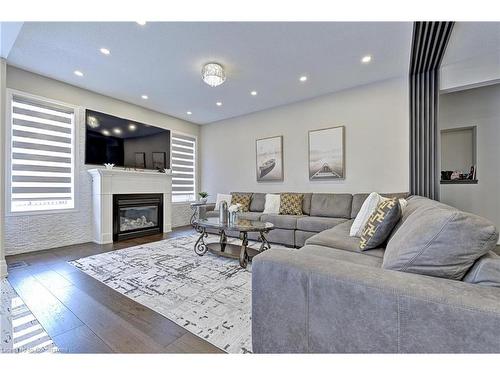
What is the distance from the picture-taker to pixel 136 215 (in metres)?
4.61

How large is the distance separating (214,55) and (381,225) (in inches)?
110

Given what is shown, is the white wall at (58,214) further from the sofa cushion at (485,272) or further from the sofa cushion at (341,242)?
the sofa cushion at (485,272)

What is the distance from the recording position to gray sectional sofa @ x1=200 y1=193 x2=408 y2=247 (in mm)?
3566

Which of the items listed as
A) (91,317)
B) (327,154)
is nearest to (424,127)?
(327,154)

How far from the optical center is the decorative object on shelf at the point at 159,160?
5.01 meters

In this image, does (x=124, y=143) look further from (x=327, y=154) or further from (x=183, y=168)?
(x=327, y=154)

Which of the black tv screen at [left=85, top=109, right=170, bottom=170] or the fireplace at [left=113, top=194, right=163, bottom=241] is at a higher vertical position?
the black tv screen at [left=85, top=109, right=170, bottom=170]

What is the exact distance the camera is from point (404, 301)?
0.82 m

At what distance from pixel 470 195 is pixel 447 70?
7.04 ft

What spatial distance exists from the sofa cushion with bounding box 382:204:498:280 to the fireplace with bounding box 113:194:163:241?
14.5ft

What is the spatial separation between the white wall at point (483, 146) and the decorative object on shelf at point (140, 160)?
5940 mm

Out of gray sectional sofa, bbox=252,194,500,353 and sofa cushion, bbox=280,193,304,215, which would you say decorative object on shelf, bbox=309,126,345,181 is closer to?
sofa cushion, bbox=280,193,304,215

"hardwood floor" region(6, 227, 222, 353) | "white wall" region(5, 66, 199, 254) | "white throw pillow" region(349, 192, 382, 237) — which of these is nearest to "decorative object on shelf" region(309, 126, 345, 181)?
"white throw pillow" region(349, 192, 382, 237)
